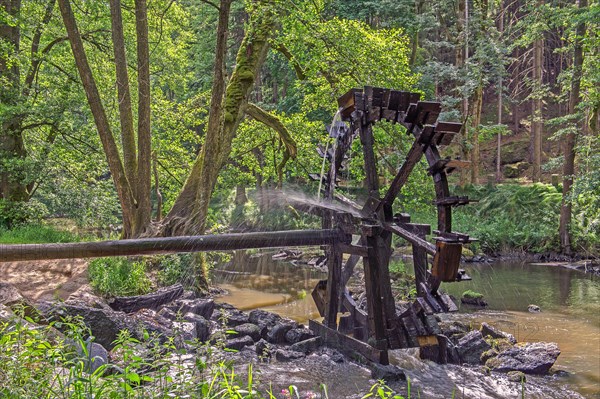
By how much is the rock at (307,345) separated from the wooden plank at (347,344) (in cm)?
12

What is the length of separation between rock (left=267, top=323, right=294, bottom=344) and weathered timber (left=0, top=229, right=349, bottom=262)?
69.1 inches

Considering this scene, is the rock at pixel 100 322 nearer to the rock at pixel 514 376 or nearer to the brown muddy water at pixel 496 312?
the brown muddy water at pixel 496 312

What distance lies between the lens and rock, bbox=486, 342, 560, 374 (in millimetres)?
7168

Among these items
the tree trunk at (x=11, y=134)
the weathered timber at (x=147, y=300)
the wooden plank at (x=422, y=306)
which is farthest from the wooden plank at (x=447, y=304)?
the tree trunk at (x=11, y=134)

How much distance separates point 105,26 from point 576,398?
12760 mm

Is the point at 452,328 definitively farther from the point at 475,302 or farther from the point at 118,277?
the point at 118,277

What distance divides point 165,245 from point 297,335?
9.02ft

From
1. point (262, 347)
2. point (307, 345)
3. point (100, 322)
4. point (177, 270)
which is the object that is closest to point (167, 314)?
point (262, 347)

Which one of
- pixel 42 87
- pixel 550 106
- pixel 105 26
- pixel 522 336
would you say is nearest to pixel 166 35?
pixel 105 26

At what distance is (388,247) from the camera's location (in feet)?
25.4

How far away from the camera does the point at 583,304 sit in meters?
11.5

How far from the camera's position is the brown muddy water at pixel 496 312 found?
6.56 metres

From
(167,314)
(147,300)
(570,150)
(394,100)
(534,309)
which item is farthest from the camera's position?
(570,150)

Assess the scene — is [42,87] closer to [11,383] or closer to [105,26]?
[105,26]
